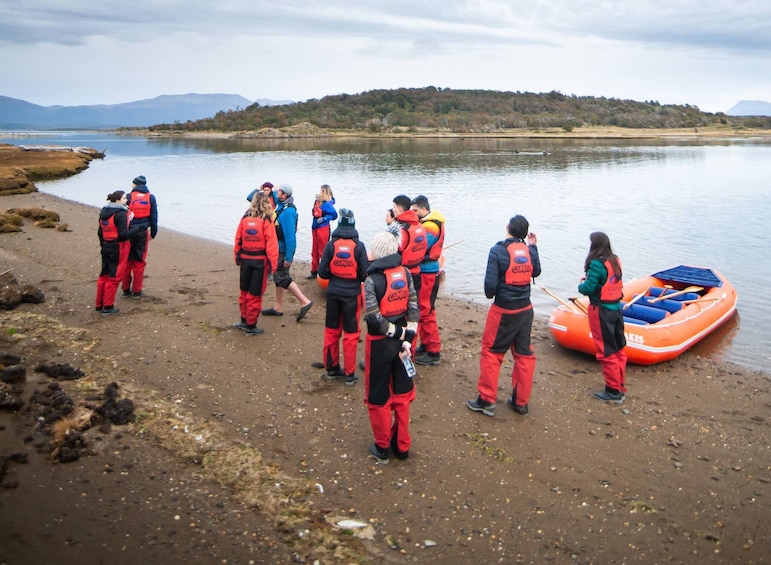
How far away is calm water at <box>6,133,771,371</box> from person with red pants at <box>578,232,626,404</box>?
3552 mm

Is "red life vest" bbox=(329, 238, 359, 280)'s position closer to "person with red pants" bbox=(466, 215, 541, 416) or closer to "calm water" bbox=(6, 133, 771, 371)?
"person with red pants" bbox=(466, 215, 541, 416)

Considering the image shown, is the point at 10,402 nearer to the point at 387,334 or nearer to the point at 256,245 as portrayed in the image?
the point at 256,245

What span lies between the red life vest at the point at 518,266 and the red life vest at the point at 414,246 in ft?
3.95

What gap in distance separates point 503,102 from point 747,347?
140 meters

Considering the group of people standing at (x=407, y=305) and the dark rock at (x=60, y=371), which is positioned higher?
the group of people standing at (x=407, y=305)

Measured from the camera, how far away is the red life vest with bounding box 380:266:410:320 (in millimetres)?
5172

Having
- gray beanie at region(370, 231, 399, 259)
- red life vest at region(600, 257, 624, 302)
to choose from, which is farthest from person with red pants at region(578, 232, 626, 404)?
gray beanie at region(370, 231, 399, 259)

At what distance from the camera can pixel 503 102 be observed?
465 feet

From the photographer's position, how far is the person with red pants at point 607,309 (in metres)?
6.77

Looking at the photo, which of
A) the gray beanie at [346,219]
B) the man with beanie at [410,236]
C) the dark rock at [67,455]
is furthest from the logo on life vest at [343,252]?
the dark rock at [67,455]

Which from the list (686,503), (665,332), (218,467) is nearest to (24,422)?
(218,467)

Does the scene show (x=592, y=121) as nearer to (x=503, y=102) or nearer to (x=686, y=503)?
(x=503, y=102)

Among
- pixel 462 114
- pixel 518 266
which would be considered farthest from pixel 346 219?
pixel 462 114

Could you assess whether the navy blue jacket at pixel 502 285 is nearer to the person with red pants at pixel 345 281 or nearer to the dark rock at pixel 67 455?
the person with red pants at pixel 345 281
